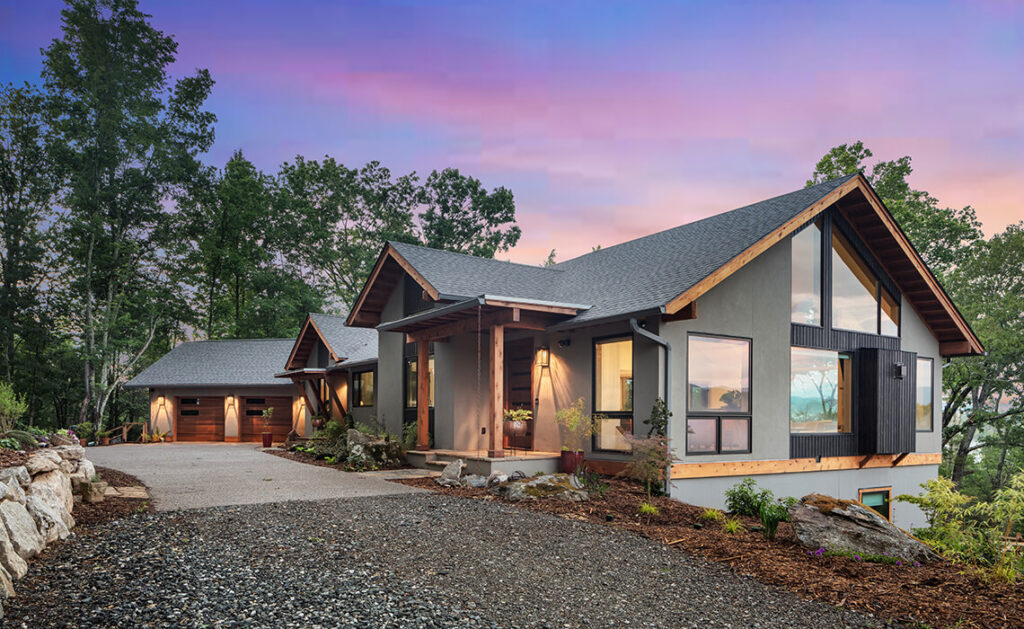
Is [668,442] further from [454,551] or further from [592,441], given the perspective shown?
[454,551]

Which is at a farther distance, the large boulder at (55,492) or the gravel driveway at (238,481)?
the gravel driveway at (238,481)

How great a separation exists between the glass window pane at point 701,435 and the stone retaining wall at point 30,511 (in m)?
8.43

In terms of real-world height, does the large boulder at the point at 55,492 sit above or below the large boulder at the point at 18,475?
below

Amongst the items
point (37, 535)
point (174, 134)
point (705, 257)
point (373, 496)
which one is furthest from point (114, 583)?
point (174, 134)

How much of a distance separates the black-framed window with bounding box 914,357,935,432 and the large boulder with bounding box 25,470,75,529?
15.2 m

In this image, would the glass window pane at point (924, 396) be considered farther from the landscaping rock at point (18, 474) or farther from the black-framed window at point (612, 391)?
the landscaping rock at point (18, 474)

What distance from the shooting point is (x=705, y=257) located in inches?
450

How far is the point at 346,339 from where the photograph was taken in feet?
73.7

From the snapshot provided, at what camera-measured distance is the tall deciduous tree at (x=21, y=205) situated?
88.4 feet

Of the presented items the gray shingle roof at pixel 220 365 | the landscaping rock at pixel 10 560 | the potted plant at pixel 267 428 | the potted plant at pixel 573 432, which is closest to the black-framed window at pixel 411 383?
the potted plant at pixel 573 432

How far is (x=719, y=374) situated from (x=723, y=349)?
0.44 m

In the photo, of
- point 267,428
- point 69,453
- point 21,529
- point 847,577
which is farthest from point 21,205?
point 847,577

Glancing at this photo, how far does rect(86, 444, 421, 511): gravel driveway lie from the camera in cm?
894

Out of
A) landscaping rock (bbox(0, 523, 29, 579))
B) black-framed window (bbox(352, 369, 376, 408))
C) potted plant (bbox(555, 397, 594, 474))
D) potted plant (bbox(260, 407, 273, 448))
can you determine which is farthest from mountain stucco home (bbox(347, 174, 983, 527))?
potted plant (bbox(260, 407, 273, 448))
